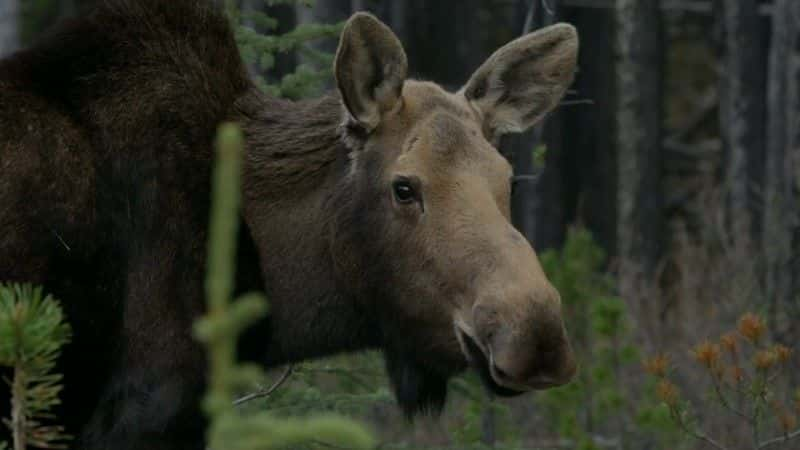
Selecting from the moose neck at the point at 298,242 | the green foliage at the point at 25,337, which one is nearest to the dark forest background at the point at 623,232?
the moose neck at the point at 298,242

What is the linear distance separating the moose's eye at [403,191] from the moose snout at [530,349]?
0.86 m

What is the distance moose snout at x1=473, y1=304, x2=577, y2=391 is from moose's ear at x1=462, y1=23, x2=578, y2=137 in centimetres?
160

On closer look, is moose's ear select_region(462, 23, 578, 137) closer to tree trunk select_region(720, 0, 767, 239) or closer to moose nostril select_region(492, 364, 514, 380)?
moose nostril select_region(492, 364, 514, 380)

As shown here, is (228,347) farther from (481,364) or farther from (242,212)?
(242,212)

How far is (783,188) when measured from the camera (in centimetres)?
1380

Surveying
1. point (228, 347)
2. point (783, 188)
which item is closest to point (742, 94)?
point (783, 188)

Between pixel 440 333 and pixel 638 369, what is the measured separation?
761cm

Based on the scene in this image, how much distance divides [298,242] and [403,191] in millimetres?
603

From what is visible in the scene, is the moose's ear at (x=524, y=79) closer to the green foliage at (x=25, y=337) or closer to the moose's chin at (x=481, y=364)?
the moose's chin at (x=481, y=364)

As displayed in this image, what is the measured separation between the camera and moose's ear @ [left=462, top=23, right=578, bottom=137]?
6727mm

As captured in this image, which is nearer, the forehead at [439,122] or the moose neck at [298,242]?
the forehead at [439,122]

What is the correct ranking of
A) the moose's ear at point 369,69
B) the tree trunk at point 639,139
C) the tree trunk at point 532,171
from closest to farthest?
the moose's ear at point 369,69, the tree trunk at point 532,171, the tree trunk at point 639,139

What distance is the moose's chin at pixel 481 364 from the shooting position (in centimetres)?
551

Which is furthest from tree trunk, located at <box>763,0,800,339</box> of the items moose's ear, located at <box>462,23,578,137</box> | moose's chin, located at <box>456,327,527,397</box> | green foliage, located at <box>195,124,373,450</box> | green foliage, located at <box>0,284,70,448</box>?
green foliage, located at <box>195,124,373,450</box>
